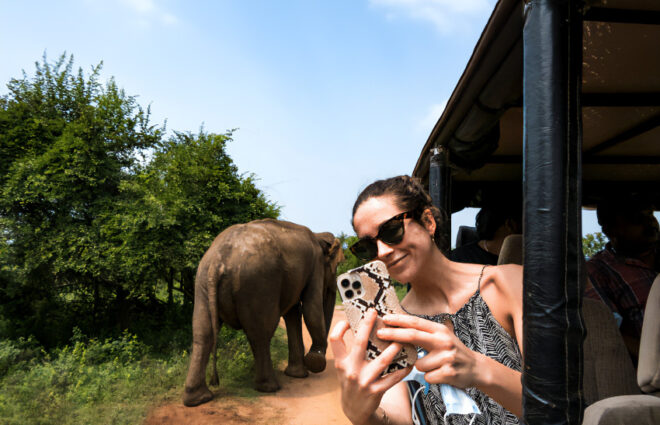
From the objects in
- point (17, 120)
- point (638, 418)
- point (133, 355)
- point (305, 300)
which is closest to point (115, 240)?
point (133, 355)

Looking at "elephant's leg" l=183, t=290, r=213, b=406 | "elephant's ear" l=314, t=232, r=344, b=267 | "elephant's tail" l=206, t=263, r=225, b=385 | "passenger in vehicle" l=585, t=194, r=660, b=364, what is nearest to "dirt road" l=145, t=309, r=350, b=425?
"elephant's leg" l=183, t=290, r=213, b=406

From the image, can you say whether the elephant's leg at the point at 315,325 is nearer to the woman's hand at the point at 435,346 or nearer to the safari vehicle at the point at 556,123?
the safari vehicle at the point at 556,123

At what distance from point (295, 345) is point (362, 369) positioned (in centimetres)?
635

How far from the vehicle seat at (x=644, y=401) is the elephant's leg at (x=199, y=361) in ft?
15.4

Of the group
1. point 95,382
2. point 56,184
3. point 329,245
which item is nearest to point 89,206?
point 56,184

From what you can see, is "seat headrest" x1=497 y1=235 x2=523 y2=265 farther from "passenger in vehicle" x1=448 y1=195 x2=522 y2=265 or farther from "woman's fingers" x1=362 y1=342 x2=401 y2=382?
"woman's fingers" x1=362 y1=342 x2=401 y2=382

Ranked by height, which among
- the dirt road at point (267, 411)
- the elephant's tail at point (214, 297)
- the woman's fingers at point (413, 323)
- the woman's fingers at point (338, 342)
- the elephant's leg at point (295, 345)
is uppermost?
the woman's fingers at point (413, 323)

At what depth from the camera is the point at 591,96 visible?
10.4 ft

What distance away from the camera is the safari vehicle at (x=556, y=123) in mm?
1319

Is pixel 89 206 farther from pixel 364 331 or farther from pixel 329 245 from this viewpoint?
pixel 364 331

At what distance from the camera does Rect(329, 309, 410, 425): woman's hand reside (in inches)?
40.8

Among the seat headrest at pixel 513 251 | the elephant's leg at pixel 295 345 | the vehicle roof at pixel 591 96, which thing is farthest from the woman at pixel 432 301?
the elephant's leg at pixel 295 345

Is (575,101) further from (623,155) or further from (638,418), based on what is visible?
(623,155)

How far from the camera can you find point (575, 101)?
138 cm
